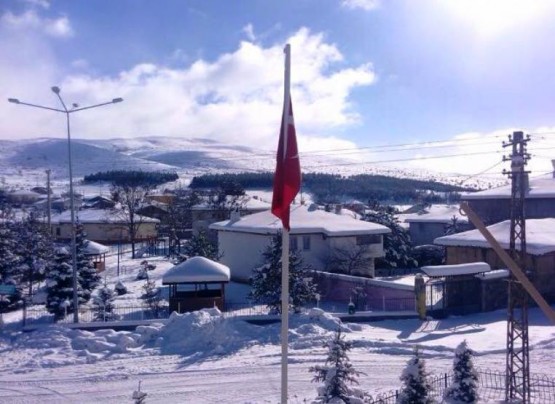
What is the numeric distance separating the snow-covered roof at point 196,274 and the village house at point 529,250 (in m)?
11.8

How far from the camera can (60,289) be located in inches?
998

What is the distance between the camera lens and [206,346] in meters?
19.1

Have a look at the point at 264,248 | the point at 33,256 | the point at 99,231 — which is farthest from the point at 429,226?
the point at 33,256

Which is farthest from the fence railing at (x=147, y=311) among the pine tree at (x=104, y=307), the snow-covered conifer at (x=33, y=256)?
the snow-covered conifer at (x=33, y=256)

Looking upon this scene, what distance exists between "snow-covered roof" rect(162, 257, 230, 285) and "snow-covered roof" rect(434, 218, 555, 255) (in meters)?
11.8

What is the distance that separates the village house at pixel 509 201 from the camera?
130 feet

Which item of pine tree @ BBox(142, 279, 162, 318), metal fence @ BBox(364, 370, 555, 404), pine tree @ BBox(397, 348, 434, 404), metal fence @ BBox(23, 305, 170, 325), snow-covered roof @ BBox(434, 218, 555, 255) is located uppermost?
snow-covered roof @ BBox(434, 218, 555, 255)

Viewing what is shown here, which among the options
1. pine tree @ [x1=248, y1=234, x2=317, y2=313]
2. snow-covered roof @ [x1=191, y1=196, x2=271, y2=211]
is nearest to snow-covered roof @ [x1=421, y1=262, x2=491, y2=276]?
pine tree @ [x1=248, y1=234, x2=317, y2=313]

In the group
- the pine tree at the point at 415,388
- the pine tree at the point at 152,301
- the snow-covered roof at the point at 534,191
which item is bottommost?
the pine tree at the point at 152,301

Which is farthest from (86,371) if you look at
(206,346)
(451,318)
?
(451,318)

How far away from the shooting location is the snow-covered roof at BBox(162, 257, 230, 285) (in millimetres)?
25531

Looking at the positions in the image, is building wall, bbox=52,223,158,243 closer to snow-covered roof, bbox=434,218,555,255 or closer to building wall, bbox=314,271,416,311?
building wall, bbox=314,271,416,311

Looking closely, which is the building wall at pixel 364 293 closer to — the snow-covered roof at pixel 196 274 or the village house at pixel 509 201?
the snow-covered roof at pixel 196 274

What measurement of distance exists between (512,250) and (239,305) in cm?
1587
